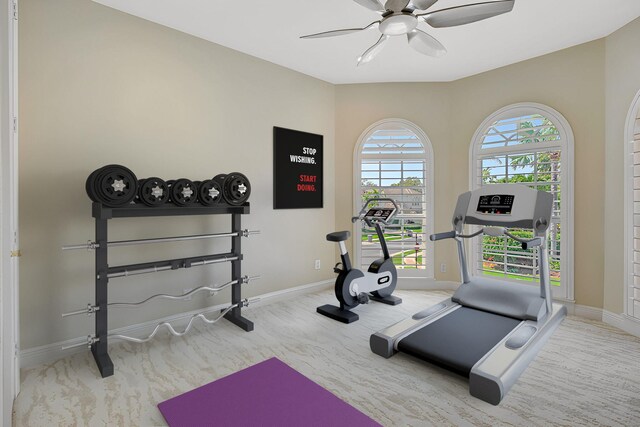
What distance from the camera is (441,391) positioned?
7.02 ft

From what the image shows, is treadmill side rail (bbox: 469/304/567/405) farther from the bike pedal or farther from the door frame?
the door frame

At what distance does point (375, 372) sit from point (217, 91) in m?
3.05

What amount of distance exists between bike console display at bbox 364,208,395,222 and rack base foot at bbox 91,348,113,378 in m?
2.73

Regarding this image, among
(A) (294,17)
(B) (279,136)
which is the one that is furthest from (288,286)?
(A) (294,17)

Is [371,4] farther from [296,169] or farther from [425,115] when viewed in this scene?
[425,115]

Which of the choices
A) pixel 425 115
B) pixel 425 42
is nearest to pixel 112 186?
pixel 425 42

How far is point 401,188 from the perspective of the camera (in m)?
4.45

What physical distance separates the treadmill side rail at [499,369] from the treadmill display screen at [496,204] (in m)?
1.03

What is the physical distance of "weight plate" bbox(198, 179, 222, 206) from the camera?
2.83 meters

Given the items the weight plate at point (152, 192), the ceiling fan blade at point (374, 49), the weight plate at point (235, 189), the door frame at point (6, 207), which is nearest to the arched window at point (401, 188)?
the ceiling fan blade at point (374, 49)

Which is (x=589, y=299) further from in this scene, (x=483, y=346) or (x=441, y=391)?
(x=441, y=391)

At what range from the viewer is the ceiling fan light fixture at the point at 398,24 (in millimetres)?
2260

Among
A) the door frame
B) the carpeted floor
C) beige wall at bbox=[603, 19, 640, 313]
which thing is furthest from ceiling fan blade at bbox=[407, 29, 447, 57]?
the door frame

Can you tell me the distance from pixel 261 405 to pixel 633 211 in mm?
3580
